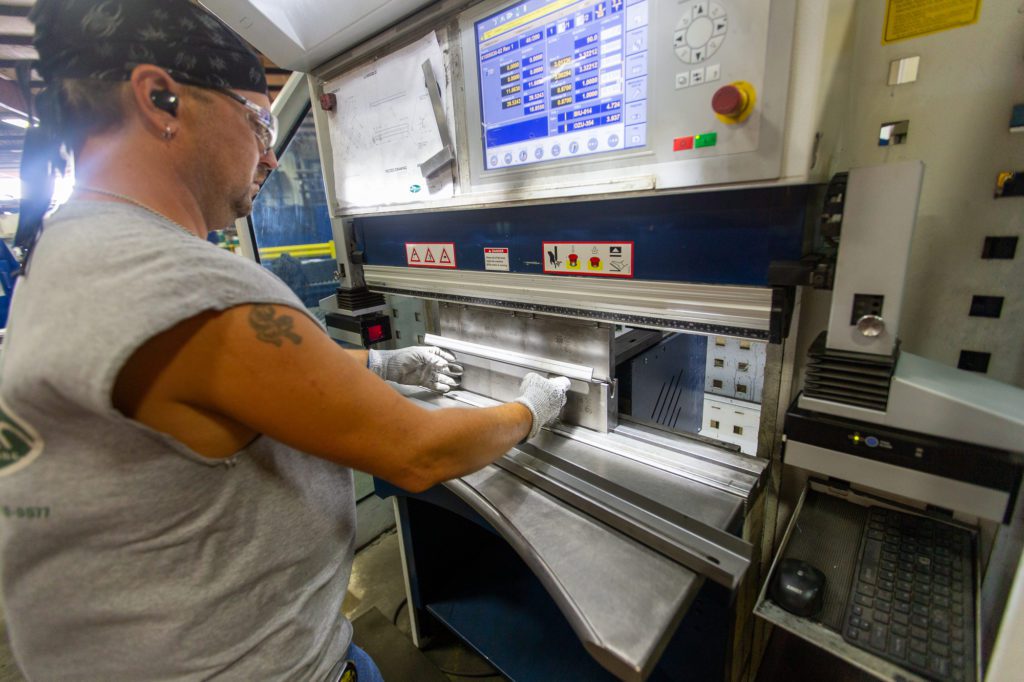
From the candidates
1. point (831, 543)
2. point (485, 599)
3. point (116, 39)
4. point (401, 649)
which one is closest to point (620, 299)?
point (831, 543)

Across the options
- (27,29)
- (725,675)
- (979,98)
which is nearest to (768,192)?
(979,98)

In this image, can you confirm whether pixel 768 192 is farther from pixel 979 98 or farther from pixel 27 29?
pixel 27 29

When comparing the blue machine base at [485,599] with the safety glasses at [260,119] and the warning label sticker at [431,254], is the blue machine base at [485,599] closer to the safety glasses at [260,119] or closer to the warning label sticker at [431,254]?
the warning label sticker at [431,254]

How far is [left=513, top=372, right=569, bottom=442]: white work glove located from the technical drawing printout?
60 cm

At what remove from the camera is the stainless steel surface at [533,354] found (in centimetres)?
123

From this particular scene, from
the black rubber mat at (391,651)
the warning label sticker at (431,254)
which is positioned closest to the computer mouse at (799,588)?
the warning label sticker at (431,254)

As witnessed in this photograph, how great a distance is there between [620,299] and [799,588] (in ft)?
2.16

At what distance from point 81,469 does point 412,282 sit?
1143mm

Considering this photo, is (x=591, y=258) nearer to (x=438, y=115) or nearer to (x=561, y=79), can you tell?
(x=561, y=79)

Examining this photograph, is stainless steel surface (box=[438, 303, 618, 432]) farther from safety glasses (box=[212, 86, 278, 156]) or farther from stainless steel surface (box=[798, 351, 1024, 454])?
safety glasses (box=[212, 86, 278, 156])

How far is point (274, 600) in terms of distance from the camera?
2.50 feet

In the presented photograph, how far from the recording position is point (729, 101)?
2.52 feet

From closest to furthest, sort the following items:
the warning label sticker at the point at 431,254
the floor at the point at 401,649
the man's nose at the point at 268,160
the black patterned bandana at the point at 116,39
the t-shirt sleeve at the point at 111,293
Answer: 1. the t-shirt sleeve at the point at 111,293
2. the black patterned bandana at the point at 116,39
3. the man's nose at the point at 268,160
4. the floor at the point at 401,649
5. the warning label sticker at the point at 431,254

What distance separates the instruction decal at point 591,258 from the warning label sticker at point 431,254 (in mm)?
405
